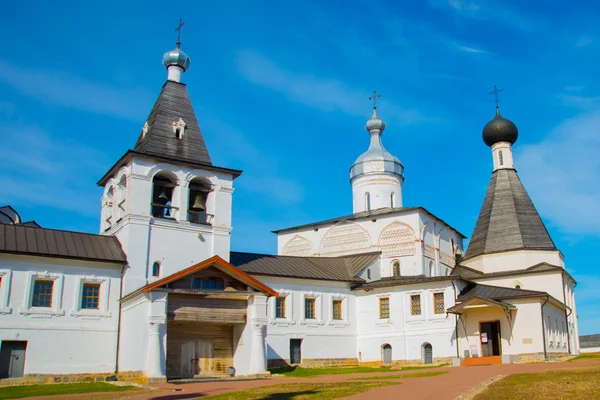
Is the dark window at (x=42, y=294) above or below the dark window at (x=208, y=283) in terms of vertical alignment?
below

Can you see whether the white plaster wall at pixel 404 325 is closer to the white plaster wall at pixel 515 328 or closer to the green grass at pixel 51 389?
the white plaster wall at pixel 515 328

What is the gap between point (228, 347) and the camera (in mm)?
24719

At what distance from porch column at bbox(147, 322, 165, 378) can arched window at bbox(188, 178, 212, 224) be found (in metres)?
5.75

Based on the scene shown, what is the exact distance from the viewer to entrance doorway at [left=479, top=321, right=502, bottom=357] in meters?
28.0

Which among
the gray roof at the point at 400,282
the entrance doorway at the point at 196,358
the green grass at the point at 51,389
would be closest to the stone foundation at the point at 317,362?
the gray roof at the point at 400,282

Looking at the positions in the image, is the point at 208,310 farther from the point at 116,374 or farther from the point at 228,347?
the point at 116,374

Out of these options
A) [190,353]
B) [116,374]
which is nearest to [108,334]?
[116,374]

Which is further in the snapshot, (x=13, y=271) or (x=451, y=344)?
(x=451, y=344)

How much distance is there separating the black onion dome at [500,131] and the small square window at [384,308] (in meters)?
15.6

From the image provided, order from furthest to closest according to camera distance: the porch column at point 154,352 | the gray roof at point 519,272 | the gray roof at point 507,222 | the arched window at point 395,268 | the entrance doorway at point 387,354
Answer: the gray roof at point 507,222, the arched window at point 395,268, the gray roof at point 519,272, the entrance doorway at point 387,354, the porch column at point 154,352

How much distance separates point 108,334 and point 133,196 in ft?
17.1

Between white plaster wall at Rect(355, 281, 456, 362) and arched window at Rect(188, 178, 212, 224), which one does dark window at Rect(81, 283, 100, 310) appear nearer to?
arched window at Rect(188, 178, 212, 224)

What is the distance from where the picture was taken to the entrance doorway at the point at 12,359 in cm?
2130

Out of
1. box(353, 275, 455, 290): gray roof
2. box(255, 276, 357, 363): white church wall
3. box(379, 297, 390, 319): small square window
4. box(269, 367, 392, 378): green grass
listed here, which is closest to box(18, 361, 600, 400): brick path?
box(269, 367, 392, 378): green grass
